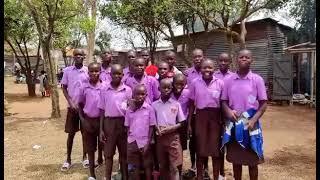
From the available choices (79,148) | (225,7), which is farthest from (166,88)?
(225,7)

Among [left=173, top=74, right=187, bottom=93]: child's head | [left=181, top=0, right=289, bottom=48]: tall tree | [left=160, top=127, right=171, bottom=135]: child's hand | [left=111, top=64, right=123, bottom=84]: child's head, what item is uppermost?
[left=181, top=0, right=289, bottom=48]: tall tree

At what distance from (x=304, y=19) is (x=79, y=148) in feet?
40.5

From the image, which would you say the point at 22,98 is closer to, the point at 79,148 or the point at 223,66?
the point at 79,148

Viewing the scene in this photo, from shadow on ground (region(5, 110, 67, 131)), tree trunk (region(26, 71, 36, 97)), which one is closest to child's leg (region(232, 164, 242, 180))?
shadow on ground (region(5, 110, 67, 131))

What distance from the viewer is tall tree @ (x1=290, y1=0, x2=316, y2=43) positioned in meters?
16.6

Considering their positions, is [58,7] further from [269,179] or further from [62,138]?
[269,179]

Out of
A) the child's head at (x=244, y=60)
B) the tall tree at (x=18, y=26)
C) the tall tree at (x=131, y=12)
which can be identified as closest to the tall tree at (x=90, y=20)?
the tall tree at (x=131, y=12)

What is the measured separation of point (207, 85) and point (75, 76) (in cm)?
196

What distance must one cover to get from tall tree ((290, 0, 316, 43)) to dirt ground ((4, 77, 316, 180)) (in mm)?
4963

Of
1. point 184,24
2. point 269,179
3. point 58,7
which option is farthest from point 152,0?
point 269,179

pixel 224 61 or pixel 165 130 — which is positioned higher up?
pixel 224 61

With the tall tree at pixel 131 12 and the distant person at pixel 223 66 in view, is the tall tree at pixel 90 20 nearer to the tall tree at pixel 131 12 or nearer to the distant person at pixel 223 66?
the tall tree at pixel 131 12

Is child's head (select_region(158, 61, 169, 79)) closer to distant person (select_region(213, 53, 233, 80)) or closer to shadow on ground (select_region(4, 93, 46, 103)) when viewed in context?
distant person (select_region(213, 53, 233, 80))

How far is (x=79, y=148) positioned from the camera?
747cm
